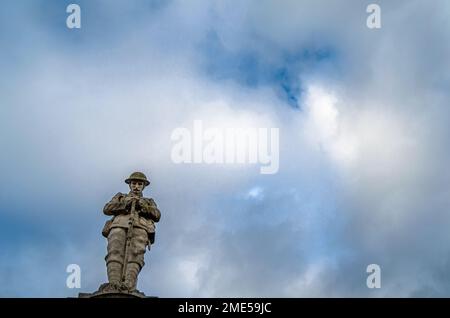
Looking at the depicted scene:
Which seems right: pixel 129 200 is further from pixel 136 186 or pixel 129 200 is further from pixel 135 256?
pixel 135 256

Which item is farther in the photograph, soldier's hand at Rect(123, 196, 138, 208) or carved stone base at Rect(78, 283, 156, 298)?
soldier's hand at Rect(123, 196, 138, 208)

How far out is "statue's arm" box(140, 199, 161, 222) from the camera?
24125 mm

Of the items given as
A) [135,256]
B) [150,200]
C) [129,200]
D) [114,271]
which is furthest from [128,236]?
[150,200]

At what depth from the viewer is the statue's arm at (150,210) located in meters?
24.1

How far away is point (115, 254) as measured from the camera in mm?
22719

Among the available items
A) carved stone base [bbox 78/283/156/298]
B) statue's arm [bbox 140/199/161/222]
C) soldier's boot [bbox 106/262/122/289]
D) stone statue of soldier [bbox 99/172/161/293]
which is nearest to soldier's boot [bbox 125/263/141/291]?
stone statue of soldier [bbox 99/172/161/293]

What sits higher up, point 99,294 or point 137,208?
point 137,208

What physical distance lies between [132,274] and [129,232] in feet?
4.82

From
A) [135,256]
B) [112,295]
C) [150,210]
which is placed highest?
[150,210]

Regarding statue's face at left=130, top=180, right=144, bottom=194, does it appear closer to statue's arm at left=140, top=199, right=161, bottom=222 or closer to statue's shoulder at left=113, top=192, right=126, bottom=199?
statue's shoulder at left=113, top=192, right=126, bottom=199
